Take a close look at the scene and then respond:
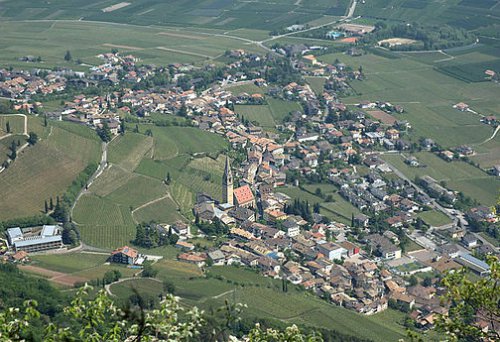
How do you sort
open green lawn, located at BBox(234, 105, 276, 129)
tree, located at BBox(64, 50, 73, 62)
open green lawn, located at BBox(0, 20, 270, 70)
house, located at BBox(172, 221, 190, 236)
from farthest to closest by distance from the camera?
1. open green lawn, located at BBox(0, 20, 270, 70)
2. tree, located at BBox(64, 50, 73, 62)
3. open green lawn, located at BBox(234, 105, 276, 129)
4. house, located at BBox(172, 221, 190, 236)

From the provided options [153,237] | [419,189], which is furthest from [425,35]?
[153,237]

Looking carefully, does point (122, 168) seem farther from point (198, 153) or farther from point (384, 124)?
point (384, 124)

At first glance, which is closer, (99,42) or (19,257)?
(19,257)

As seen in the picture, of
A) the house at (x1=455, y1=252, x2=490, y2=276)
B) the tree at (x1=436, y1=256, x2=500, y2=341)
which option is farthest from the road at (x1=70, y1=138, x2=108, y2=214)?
the tree at (x1=436, y1=256, x2=500, y2=341)

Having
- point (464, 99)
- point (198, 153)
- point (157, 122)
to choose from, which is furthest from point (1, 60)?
point (464, 99)

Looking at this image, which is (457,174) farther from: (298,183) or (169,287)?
(169,287)

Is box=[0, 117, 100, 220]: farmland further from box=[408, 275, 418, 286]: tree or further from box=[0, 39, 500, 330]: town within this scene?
box=[408, 275, 418, 286]: tree
